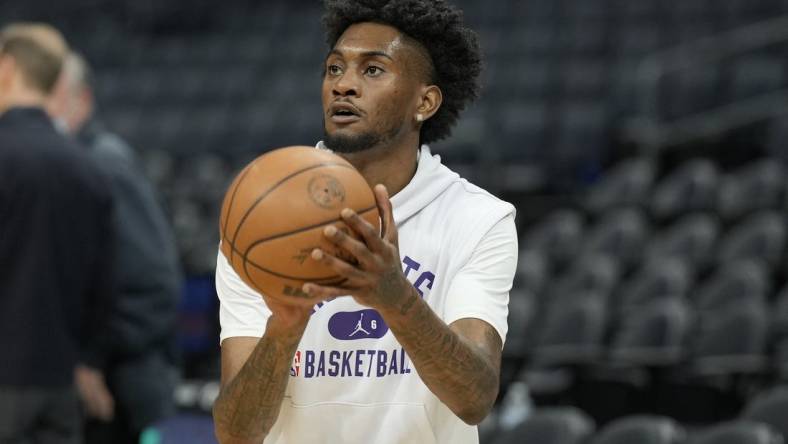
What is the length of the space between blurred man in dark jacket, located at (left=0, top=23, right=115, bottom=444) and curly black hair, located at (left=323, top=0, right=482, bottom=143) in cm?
160

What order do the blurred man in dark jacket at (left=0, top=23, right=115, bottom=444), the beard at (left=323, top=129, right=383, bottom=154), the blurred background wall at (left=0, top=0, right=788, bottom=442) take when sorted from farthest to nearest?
the blurred background wall at (left=0, top=0, right=788, bottom=442), the blurred man in dark jacket at (left=0, top=23, right=115, bottom=444), the beard at (left=323, top=129, right=383, bottom=154)

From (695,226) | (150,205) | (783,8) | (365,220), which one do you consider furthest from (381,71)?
(783,8)

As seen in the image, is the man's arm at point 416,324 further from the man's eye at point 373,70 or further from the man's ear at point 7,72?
the man's ear at point 7,72

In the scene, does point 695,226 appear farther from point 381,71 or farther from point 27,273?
point 381,71

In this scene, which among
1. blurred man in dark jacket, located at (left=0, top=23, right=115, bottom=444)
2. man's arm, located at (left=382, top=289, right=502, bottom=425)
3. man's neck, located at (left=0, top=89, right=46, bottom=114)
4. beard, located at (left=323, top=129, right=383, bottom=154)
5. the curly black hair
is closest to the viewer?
man's arm, located at (left=382, top=289, right=502, bottom=425)

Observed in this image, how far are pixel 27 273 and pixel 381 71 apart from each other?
6.07 feet

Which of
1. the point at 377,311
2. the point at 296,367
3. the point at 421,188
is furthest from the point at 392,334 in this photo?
the point at 421,188

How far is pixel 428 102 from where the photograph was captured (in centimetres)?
252

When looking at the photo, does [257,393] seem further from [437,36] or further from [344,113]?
[437,36]

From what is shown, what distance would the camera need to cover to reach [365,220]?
1912 millimetres

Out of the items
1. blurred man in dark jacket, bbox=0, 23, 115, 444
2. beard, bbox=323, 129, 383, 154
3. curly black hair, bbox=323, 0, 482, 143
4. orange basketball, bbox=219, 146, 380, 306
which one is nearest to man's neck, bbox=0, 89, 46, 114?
blurred man in dark jacket, bbox=0, 23, 115, 444

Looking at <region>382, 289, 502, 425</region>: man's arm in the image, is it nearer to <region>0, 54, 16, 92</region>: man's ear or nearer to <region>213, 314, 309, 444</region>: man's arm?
<region>213, 314, 309, 444</region>: man's arm

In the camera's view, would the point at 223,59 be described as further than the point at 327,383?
Yes

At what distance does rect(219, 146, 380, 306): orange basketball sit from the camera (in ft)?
6.24
